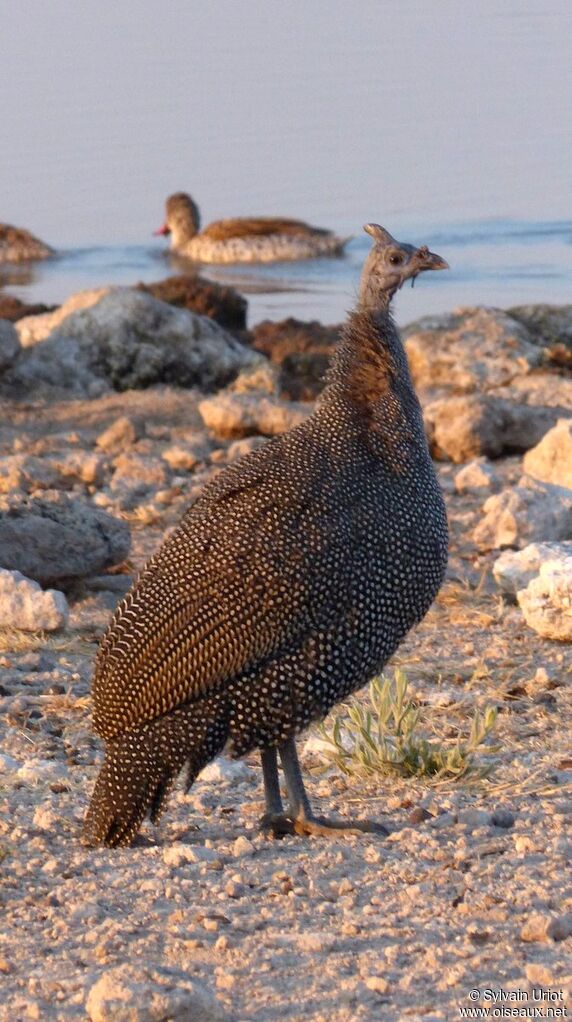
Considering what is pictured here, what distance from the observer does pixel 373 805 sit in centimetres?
524

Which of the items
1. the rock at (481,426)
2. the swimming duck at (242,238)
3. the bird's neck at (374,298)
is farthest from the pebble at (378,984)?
the swimming duck at (242,238)

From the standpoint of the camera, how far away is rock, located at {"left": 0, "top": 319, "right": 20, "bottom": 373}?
37.3 ft

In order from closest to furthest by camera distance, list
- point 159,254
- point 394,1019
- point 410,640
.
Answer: point 394,1019 → point 410,640 → point 159,254

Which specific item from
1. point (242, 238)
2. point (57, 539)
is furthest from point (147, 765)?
point (242, 238)

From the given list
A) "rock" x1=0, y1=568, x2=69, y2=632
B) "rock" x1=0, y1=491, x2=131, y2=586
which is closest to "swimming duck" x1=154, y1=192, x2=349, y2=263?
"rock" x1=0, y1=491, x2=131, y2=586

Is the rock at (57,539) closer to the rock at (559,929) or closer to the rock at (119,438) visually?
the rock at (119,438)

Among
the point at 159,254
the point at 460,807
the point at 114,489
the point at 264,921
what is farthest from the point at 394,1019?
the point at 159,254

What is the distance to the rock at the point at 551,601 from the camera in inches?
268

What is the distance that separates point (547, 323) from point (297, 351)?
1.73m

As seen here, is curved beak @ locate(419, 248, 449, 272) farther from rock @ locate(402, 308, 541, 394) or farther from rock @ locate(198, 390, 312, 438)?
rock @ locate(402, 308, 541, 394)

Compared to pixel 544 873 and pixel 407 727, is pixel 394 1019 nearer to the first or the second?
pixel 544 873

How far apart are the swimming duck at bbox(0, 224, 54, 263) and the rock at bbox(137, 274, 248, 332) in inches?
267

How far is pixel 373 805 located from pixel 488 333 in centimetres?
642

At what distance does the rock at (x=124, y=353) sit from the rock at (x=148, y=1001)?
26.9 ft
